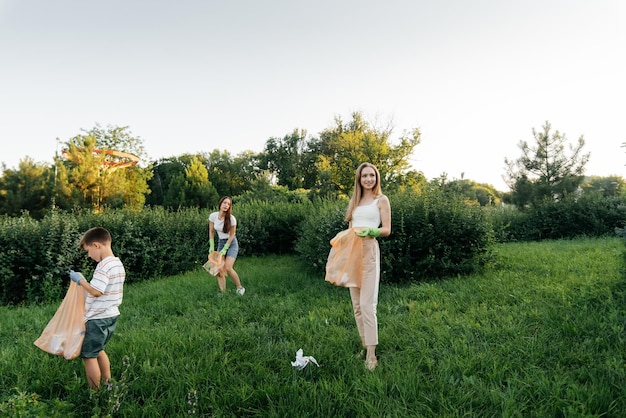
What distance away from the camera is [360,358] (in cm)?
390

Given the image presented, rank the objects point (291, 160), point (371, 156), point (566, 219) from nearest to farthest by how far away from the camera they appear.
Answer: point (566, 219) < point (371, 156) < point (291, 160)

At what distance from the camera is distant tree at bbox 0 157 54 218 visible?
82.3 ft

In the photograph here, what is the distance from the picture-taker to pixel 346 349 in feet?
13.5

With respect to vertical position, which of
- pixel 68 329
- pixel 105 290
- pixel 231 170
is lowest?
pixel 68 329

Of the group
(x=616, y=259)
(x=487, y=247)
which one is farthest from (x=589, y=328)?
(x=616, y=259)

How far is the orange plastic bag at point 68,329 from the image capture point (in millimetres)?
3113

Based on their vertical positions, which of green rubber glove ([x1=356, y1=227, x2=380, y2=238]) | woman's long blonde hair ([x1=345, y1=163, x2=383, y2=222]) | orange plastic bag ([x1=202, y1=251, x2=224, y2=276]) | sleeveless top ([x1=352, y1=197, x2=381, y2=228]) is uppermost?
woman's long blonde hair ([x1=345, y1=163, x2=383, y2=222])

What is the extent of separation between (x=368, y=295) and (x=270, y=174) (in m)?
28.3

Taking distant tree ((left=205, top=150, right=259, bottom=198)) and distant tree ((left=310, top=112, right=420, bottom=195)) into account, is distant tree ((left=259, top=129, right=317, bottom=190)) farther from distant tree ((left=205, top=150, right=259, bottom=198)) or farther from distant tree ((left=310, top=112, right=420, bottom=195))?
distant tree ((left=310, top=112, right=420, bottom=195))

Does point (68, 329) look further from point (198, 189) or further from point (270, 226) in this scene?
point (198, 189)

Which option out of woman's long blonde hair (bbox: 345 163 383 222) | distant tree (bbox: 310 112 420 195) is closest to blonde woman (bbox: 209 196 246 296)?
woman's long blonde hair (bbox: 345 163 383 222)

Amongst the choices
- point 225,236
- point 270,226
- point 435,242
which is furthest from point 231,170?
point 435,242

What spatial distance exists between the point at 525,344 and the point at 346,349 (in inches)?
72.2

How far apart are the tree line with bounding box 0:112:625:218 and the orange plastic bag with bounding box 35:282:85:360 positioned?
24.2 feet
